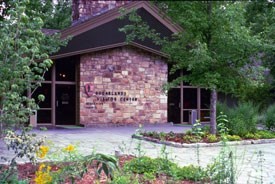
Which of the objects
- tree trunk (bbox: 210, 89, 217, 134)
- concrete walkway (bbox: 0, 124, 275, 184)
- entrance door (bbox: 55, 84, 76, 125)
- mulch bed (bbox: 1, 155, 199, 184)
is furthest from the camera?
entrance door (bbox: 55, 84, 76, 125)

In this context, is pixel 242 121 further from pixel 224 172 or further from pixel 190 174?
pixel 224 172

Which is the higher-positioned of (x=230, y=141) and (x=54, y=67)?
(x=54, y=67)

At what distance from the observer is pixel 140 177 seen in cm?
533

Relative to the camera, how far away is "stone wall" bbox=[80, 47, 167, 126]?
1575cm

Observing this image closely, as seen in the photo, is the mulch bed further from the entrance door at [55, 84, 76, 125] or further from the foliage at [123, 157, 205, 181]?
the entrance door at [55, 84, 76, 125]

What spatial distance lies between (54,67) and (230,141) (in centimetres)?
848

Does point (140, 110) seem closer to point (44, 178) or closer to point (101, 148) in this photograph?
point (101, 148)

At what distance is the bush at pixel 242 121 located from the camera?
11250 mm

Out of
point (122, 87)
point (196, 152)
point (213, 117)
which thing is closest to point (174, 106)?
point (122, 87)

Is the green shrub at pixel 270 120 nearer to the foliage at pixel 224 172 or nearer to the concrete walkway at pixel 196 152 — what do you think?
the concrete walkway at pixel 196 152

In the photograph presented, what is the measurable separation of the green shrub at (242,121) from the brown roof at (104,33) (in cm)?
440

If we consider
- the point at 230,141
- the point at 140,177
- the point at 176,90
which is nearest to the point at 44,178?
the point at 140,177

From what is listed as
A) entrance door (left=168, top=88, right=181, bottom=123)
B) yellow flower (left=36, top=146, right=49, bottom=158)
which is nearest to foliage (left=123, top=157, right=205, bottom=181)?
yellow flower (left=36, top=146, right=49, bottom=158)

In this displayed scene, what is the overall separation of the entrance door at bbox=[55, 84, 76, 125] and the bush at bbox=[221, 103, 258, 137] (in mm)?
7017
